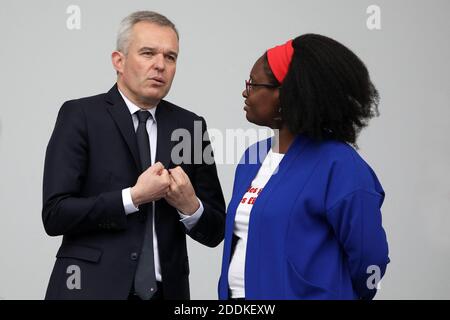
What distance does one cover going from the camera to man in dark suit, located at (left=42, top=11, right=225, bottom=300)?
7.24 feet

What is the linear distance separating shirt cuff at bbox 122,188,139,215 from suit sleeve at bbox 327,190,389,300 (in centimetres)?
58

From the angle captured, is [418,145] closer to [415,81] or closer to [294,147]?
[415,81]

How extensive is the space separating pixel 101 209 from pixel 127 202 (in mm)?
75

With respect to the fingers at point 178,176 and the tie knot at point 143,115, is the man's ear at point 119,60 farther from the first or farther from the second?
the fingers at point 178,176

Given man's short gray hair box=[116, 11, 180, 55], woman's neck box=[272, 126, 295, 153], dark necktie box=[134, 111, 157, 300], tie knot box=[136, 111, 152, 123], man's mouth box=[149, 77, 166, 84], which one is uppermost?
man's short gray hair box=[116, 11, 180, 55]

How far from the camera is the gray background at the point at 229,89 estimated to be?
12.9 ft

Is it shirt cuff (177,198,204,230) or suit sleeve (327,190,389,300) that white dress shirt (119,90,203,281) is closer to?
shirt cuff (177,198,204,230)

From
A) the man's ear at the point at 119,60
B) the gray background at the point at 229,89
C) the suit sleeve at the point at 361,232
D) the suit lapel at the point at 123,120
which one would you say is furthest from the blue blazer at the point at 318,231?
the gray background at the point at 229,89

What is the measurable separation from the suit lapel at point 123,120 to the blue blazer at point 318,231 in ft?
1.46

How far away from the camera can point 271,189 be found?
207 cm

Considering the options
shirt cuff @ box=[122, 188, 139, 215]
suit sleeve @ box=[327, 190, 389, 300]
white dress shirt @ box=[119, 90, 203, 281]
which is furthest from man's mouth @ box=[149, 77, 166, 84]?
suit sleeve @ box=[327, 190, 389, 300]

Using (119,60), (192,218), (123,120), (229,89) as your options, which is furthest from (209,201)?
(229,89)
